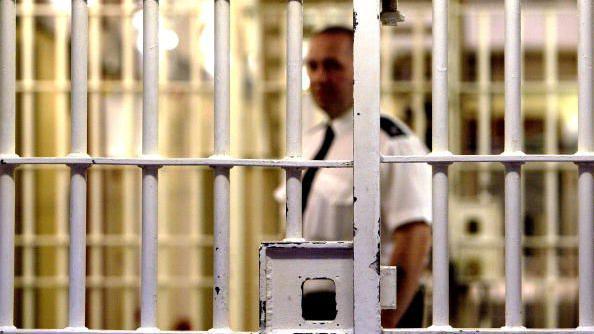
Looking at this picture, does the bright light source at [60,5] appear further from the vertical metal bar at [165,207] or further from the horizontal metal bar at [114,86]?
the vertical metal bar at [165,207]

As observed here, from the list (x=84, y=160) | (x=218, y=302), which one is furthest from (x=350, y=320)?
(x=84, y=160)

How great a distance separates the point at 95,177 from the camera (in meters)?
4.05

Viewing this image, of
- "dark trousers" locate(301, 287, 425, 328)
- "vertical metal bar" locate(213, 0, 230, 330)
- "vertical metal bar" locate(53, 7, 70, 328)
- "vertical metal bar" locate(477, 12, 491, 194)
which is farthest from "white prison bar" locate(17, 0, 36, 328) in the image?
"vertical metal bar" locate(213, 0, 230, 330)

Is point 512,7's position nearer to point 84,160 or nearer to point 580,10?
point 580,10

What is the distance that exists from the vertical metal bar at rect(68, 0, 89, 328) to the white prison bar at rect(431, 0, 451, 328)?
621 mm

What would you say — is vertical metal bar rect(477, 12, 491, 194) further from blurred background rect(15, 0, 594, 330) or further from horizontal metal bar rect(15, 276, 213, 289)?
horizontal metal bar rect(15, 276, 213, 289)

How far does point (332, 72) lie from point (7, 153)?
1.29 metres

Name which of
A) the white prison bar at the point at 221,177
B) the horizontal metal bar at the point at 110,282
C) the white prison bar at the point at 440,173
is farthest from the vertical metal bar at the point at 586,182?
the horizontal metal bar at the point at 110,282

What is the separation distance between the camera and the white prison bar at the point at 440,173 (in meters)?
1.50

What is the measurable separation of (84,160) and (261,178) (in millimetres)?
2549

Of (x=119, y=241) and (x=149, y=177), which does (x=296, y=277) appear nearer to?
(x=149, y=177)

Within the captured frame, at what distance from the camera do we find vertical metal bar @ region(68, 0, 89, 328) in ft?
5.04

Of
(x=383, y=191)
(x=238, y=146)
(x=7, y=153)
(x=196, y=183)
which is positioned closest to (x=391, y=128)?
(x=383, y=191)

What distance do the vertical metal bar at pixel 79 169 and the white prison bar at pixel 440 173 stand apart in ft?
2.04
